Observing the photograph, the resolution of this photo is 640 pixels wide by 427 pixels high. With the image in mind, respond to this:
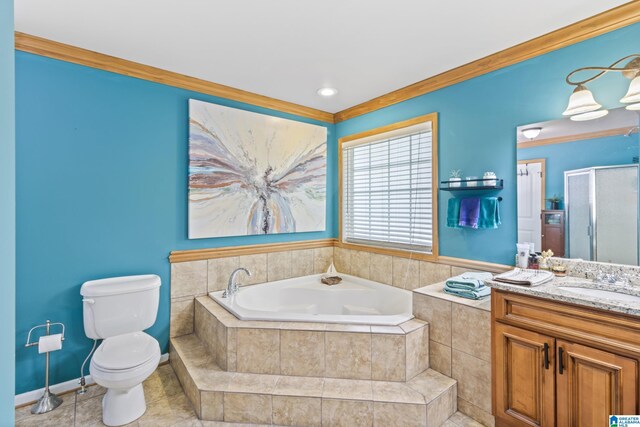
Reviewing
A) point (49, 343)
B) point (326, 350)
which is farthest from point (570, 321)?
point (49, 343)

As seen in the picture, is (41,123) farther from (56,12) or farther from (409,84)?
(409,84)

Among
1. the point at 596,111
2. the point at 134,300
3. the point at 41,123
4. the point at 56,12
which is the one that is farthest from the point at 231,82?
the point at 596,111

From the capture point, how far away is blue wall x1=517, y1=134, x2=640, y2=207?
183 centimetres

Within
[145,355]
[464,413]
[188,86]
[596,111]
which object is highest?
[188,86]

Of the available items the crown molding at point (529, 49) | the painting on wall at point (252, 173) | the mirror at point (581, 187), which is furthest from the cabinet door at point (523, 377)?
the painting on wall at point (252, 173)

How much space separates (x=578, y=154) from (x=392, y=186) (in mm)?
1628

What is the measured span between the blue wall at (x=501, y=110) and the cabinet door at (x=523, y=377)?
0.73 m

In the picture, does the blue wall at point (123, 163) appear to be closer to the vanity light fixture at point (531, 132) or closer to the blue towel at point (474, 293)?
the vanity light fixture at point (531, 132)

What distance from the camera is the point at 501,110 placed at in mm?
2393

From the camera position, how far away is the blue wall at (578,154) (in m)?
1.83

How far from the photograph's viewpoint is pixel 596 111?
6.29ft

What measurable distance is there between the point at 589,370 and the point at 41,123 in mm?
3675

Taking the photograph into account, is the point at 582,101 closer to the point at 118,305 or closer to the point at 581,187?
the point at 581,187

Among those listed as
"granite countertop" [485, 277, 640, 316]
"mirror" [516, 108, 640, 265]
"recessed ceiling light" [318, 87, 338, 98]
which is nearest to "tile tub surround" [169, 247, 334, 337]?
"recessed ceiling light" [318, 87, 338, 98]
